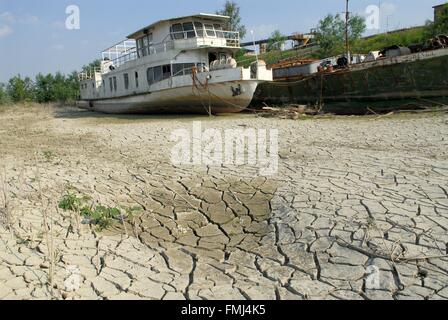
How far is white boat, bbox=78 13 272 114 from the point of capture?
1442 centimetres

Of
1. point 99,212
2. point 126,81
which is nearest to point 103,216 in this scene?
point 99,212

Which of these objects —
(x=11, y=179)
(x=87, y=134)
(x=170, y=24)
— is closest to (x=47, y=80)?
(x=170, y=24)

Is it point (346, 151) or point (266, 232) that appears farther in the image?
point (346, 151)

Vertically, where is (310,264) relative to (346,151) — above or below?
below

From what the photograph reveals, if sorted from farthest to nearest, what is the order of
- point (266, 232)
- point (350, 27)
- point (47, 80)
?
1. point (47, 80)
2. point (350, 27)
3. point (266, 232)

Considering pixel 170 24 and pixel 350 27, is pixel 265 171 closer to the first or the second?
pixel 170 24

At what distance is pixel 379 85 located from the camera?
14.3 metres

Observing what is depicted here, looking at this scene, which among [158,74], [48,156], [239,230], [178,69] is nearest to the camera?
[239,230]

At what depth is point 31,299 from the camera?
110 inches

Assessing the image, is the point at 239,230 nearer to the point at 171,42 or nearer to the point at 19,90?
the point at 171,42

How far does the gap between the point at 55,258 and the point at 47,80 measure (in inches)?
1628

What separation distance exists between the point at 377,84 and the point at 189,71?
734cm

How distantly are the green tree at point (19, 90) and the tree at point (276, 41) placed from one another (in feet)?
80.9

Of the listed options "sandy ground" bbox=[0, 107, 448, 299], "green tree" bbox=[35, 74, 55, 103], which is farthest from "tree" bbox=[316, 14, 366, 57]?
"green tree" bbox=[35, 74, 55, 103]
